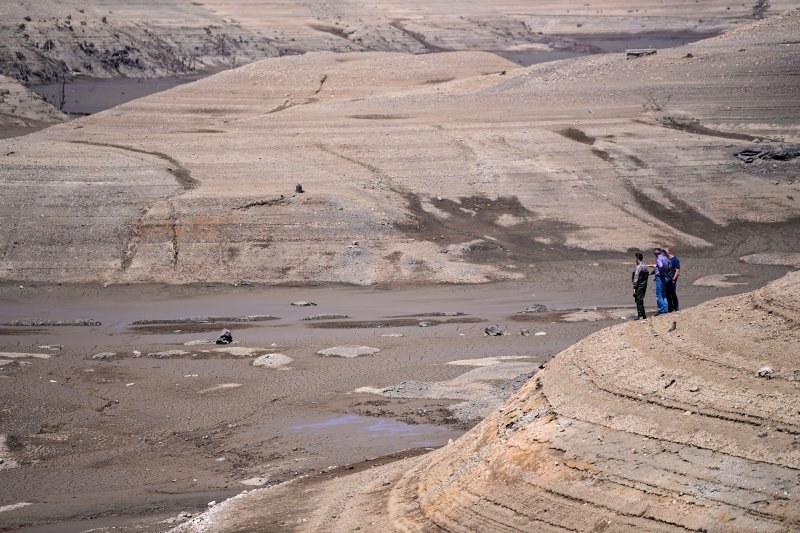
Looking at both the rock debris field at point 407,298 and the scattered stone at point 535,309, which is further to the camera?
the scattered stone at point 535,309

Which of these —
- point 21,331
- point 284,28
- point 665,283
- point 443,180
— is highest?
point 284,28

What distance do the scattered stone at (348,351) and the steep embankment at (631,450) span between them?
6.25 meters

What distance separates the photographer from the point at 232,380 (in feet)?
50.8

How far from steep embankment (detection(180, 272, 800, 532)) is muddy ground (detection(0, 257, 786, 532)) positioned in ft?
6.17

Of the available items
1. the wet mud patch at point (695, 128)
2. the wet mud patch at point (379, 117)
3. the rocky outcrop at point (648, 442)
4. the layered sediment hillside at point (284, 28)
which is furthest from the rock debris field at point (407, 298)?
the layered sediment hillside at point (284, 28)

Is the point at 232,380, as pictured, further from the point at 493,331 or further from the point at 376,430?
the point at 493,331

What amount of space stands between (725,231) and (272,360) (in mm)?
11562

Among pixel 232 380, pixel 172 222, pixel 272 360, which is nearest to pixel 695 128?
pixel 172 222

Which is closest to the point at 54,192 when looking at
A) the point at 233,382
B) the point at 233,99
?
the point at 233,382

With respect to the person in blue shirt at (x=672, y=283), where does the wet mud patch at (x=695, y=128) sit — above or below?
above

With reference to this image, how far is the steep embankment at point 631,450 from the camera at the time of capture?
7633mm

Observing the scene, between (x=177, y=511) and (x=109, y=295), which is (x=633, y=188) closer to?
(x=109, y=295)

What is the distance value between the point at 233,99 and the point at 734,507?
33364mm

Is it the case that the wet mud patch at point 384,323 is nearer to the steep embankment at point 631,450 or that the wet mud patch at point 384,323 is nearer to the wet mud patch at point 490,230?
the wet mud patch at point 490,230
